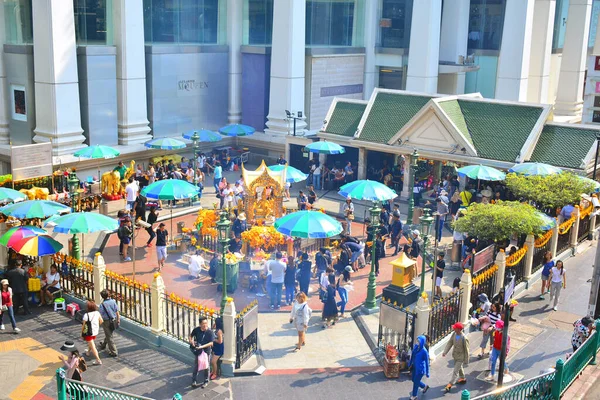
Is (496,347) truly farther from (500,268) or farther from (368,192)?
(368,192)

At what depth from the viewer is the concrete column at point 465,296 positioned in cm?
1814

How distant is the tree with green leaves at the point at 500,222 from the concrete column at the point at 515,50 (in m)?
21.5

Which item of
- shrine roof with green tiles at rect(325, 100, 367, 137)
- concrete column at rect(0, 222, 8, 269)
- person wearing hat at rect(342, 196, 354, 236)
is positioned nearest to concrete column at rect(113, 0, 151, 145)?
shrine roof with green tiles at rect(325, 100, 367, 137)

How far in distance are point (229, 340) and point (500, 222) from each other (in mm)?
9475

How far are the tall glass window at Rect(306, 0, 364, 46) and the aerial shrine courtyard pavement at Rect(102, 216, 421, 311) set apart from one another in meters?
20.6

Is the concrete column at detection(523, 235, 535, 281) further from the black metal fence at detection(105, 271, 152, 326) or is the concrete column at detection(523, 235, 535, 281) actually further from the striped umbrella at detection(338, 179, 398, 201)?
the black metal fence at detection(105, 271, 152, 326)

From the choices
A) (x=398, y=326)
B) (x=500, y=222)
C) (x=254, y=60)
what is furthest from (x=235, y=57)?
(x=398, y=326)

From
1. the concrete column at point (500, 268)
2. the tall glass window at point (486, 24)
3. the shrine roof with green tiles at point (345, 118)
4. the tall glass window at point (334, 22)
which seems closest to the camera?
the concrete column at point (500, 268)

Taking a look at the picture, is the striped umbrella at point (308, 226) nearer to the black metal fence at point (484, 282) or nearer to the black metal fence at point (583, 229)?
the black metal fence at point (484, 282)

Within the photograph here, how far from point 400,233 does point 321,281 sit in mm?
6318

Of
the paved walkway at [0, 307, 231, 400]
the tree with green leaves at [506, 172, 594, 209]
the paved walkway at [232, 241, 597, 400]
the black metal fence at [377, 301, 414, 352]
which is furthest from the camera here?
the tree with green leaves at [506, 172, 594, 209]

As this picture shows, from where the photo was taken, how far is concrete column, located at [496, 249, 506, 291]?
19859 mm

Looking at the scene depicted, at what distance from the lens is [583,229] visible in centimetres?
2612

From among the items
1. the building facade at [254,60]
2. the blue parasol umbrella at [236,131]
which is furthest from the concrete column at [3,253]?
the blue parasol umbrella at [236,131]
